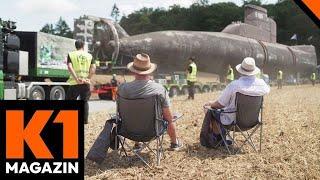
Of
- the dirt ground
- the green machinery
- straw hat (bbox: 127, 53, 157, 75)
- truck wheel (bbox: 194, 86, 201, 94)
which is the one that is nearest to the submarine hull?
the green machinery

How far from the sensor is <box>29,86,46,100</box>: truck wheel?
1793 centimetres

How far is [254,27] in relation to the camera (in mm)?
38500

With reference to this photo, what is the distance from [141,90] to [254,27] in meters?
33.3

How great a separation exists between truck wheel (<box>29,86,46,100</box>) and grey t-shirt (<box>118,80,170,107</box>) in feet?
39.1

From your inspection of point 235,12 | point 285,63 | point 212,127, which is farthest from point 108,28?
point 235,12

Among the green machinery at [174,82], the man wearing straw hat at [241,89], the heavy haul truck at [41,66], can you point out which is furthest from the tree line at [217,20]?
the man wearing straw hat at [241,89]

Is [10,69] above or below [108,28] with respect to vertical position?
below

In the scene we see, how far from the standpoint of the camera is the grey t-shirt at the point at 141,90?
21.1ft

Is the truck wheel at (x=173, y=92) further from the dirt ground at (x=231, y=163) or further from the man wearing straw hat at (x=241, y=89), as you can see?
the man wearing straw hat at (x=241, y=89)

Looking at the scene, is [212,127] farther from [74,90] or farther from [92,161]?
[74,90]

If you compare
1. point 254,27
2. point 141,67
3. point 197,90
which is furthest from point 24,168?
point 254,27

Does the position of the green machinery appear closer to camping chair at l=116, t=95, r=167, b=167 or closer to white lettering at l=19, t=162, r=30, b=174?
camping chair at l=116, t=95, r=167, b=167

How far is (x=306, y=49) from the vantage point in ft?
157

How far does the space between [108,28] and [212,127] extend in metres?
16.8
